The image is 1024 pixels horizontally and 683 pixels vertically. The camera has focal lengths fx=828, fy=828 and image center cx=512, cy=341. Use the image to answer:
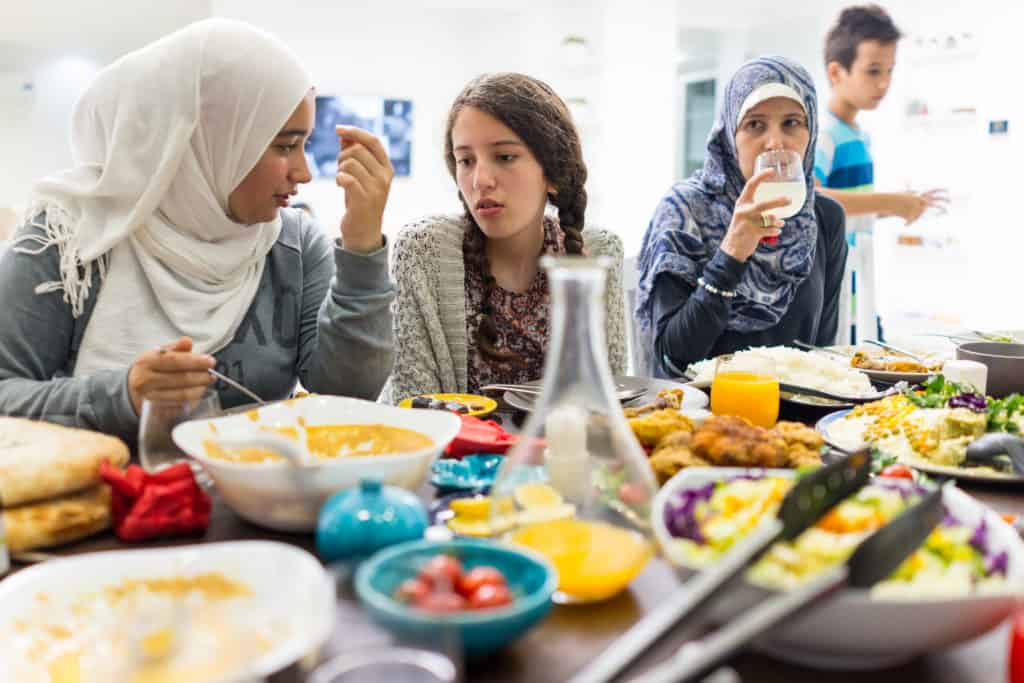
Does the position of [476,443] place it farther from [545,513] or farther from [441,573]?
[441,573]

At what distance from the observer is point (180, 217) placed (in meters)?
1.80

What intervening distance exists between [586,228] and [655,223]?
0.78ft

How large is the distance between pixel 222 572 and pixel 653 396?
102cm

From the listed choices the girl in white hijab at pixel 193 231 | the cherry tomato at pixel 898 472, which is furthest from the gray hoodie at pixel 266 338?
the cherry tomato at pixel 898 472

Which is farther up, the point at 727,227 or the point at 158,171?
the point at 158,171

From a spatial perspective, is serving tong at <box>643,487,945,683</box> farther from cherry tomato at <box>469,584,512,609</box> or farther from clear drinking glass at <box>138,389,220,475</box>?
clear drinking glass at <box>138,389,220,475</box>

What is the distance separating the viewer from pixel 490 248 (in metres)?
2.29

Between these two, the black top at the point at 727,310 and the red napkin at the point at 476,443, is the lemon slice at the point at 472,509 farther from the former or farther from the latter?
the black top at the point at 727,310

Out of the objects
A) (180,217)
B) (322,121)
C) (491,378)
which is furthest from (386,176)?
(322,121)

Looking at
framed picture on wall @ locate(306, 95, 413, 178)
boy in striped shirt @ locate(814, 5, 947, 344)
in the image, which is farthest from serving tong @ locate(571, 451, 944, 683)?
framed picture on wall @ locate(306, 95, 413, 178)

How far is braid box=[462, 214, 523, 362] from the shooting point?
218 cm

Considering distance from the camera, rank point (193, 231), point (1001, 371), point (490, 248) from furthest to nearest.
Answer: point (490, 248)
point (193, 231)
point (1001, 371)

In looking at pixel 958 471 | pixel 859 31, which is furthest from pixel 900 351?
pixel 859 31

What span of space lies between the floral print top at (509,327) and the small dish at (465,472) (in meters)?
0.94
